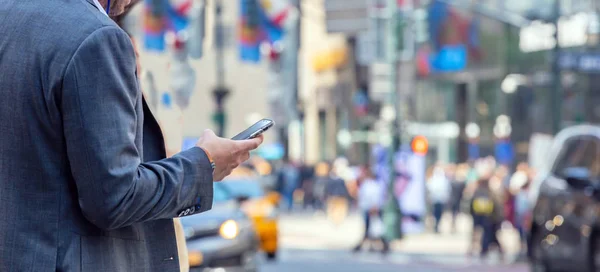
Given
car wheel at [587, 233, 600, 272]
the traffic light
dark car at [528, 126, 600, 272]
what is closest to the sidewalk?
the traffic light

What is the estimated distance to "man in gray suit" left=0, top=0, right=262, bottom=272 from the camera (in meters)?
2.45

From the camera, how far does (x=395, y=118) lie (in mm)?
27609

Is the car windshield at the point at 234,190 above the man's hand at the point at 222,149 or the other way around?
the other way around

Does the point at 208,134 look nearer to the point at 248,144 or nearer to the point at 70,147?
the point at 248,144

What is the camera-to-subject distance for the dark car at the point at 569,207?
12.6m

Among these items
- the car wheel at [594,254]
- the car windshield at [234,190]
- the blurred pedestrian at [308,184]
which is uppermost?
the car windshield at [234,190]

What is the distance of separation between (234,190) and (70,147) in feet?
45.6

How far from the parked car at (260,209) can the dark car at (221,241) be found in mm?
2300

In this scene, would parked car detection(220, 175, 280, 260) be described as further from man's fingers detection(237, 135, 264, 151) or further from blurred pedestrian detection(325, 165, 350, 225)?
man's fingers detection(237, 135, 264, 151)

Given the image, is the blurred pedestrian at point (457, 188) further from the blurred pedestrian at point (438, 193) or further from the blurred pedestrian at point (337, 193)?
the blurred pedestrian at point (337, 193)

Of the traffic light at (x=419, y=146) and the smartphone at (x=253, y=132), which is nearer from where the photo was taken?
the smartphone at (x=253, y=132)

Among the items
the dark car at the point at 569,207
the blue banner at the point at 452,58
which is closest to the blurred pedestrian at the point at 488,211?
the dark car at the point at 569,207

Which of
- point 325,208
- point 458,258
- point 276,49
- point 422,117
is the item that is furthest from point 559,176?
point 422,117

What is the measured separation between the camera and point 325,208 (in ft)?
144
